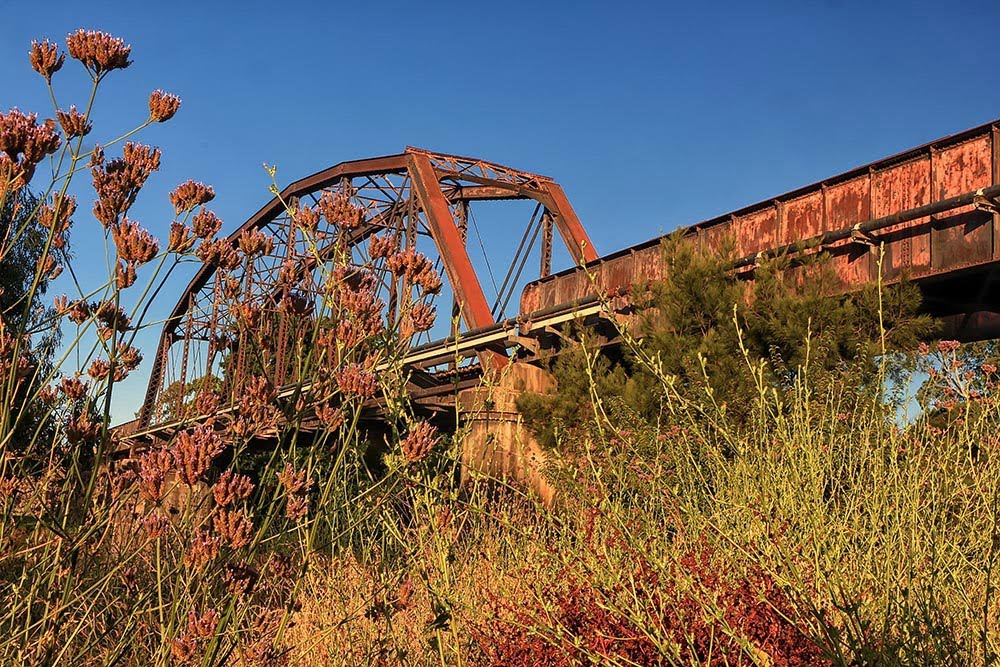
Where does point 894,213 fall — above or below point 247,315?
above

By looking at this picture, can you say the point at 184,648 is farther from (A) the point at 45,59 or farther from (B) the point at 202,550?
(A) the point at 45,59

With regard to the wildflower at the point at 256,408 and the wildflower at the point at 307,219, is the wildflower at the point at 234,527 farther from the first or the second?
the wildflower at the point at 307,219

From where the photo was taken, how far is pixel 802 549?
2748 mm

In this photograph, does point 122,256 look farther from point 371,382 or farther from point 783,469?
point 783,469

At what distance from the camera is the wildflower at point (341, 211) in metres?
2.93

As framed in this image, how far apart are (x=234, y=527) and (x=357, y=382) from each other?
0.65 meters

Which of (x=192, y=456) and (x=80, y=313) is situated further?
(x=80, y=313)

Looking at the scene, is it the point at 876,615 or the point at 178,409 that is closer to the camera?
the point at 178,409

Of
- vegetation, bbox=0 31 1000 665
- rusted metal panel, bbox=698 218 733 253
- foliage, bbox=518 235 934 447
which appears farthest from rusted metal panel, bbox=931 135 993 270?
vegetation, bbox=0 31 1000 665

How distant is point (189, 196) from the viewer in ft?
8.57

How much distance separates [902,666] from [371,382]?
5.84 ft

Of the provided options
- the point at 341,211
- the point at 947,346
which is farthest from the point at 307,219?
the point at 947,346

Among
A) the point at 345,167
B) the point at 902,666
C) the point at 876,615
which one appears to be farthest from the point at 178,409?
the point at 345,167

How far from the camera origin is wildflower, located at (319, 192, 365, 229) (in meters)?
2.93
